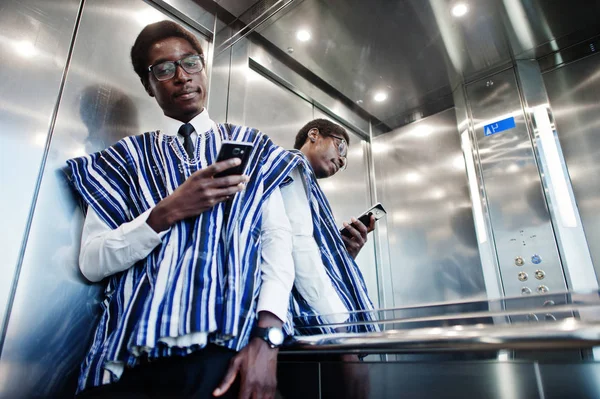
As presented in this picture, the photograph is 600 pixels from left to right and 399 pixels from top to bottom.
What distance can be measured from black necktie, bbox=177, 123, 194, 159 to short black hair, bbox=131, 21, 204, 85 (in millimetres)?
308

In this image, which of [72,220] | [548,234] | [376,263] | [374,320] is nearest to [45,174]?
[72,220]

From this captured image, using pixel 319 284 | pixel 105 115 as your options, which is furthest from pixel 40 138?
pixel 319 284

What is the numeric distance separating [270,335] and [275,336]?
12 mm

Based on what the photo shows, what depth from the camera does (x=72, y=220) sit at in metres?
1.33

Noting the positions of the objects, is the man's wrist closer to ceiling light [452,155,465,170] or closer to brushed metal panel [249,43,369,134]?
brushed metal panel [249,43,369,134]

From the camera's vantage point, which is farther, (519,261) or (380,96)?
(380,96)

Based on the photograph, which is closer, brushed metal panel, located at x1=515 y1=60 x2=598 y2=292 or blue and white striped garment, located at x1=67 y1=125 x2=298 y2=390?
blue and white striped garment, located at x1=67 y1=125 x2=298 y2=390

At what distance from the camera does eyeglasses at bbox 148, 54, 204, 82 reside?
1.36 meters

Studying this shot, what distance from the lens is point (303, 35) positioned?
236 cm

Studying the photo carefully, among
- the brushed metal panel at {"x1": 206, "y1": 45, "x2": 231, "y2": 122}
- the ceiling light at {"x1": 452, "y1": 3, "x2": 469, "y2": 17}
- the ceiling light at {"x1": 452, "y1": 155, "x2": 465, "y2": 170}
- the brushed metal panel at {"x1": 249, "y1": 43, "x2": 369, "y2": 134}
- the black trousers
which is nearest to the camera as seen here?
the black trousers

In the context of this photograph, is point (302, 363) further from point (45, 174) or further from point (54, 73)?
point (54, 73)

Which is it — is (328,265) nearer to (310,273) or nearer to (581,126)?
(310,273)

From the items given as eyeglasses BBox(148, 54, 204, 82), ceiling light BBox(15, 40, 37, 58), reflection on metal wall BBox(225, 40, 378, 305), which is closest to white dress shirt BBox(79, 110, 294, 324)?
eyeglasses BBox(148, 54, 204, 82)

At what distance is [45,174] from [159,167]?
0.40 m
